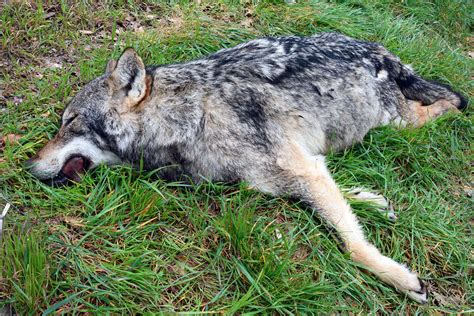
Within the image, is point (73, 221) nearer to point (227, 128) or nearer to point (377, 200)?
point (227, 128)

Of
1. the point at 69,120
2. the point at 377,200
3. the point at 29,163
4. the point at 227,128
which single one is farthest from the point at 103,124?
the point at 377,200

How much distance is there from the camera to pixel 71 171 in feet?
11.4

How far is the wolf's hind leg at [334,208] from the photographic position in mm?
3166

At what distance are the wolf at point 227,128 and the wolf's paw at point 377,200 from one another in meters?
0.27

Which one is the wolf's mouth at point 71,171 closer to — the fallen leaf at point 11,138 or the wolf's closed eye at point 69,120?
the wolf's closed eye at point 69,120

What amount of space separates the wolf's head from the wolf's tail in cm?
252

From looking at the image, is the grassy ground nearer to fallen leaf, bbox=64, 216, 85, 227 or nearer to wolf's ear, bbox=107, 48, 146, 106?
fallen leaf, bbox=64, 216, 85, 227

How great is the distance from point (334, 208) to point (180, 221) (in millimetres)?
1149

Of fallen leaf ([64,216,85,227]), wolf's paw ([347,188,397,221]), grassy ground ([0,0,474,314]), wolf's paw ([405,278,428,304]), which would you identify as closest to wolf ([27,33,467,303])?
wolf's paw ([405,278,428,304])

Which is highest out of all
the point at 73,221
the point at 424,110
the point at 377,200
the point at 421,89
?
the point at 421,89

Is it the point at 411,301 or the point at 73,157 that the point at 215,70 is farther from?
the point at 411,301

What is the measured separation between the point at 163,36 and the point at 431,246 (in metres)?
3.40

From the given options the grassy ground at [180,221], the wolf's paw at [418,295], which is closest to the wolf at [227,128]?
the wolf's paw at [418,295]

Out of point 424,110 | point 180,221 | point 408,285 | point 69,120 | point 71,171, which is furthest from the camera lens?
point 424,110
